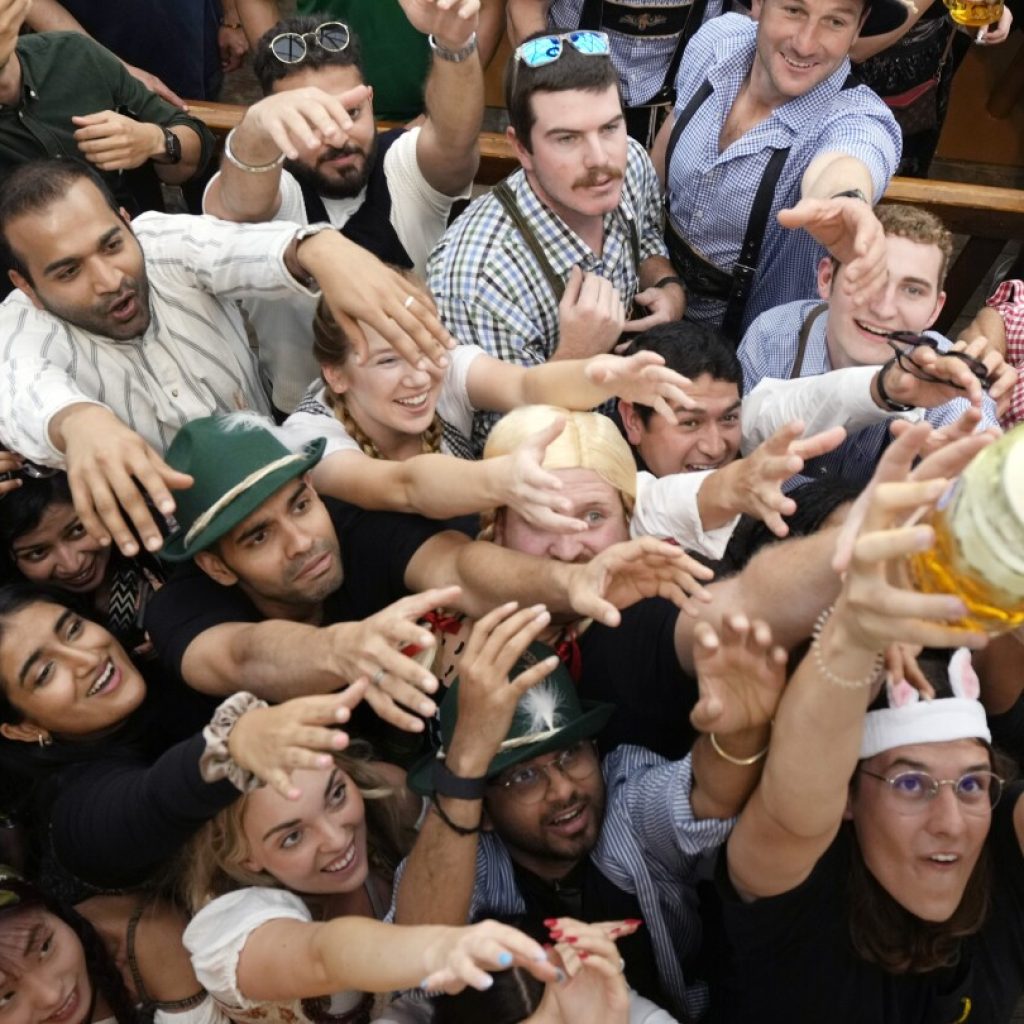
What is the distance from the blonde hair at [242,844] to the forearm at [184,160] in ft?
5.47

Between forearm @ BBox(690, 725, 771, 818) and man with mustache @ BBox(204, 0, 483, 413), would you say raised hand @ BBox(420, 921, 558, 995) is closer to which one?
forearm @ BBox(690, 725, 771, 818)

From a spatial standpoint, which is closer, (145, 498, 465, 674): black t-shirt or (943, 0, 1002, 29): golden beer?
(145, 498, 465, 674): black t-shirt

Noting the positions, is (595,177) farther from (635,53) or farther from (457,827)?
(457,827)

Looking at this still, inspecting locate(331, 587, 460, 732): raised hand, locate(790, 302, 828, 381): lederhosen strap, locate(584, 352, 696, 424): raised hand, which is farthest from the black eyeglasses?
locate(331, 587, 460, 732): raised hand

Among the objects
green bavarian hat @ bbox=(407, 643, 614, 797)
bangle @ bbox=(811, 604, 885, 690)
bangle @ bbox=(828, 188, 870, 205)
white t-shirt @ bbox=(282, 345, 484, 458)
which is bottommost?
green bavarian hat @ bbox=(407, 643, 614, 797)

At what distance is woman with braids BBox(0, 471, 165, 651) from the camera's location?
7.59 ft

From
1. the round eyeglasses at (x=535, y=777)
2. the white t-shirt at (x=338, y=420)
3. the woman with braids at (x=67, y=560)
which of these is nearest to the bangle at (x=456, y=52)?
the white t-shirt at (x=338, y=420)

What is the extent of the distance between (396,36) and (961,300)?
1862 mm

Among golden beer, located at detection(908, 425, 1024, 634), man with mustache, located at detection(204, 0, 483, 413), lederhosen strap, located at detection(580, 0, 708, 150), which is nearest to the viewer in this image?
golden beer, located at detection(908, 425, 1024, 634)

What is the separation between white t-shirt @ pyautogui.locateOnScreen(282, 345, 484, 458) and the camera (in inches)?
94.0

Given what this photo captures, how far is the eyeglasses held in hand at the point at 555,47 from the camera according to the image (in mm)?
2607

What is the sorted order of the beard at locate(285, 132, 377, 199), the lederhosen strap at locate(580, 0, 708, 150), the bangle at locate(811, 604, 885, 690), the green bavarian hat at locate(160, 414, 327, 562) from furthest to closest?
the lederhosen strap at locate(580, 0, 708, 150)
the beard at locate(285, 132, 377, 199)
the green bavarian hat at locate(160, 414, 327, 562)
the bangle at locate(811, 604, 885, 690)

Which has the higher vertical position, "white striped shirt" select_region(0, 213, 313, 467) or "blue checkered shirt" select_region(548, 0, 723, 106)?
"blue checkered shirt" select_region(548, 0, 723, 106)

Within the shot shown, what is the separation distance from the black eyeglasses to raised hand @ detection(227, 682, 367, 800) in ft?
4.05
